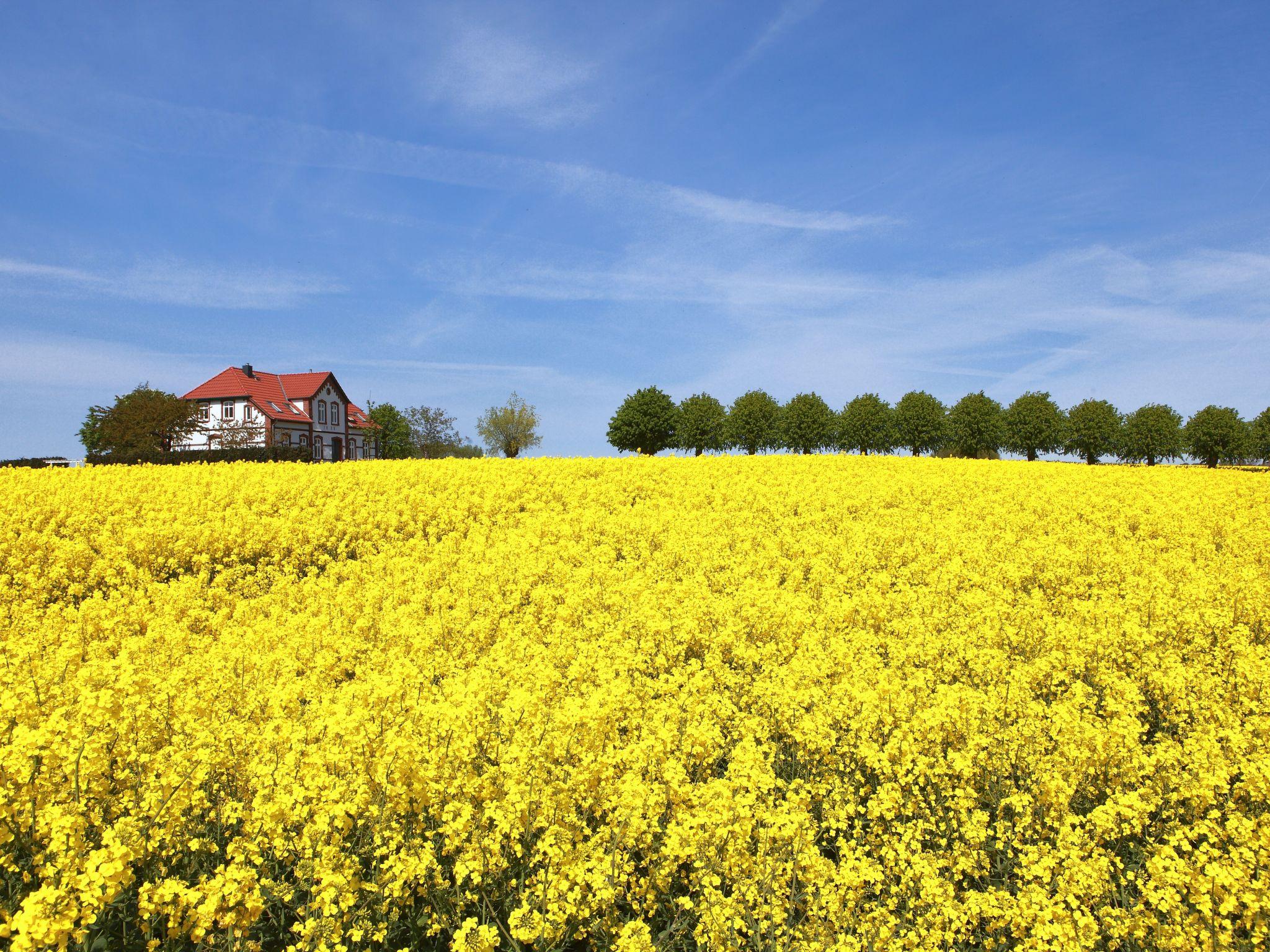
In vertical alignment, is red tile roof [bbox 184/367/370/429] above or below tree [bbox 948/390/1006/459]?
above

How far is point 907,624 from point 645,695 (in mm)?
4002

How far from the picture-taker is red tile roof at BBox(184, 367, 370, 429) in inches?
2594

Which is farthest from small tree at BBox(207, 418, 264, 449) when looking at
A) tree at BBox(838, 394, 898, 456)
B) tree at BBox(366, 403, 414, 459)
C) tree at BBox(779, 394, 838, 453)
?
tree at BBox(838, 394, 898, 456)

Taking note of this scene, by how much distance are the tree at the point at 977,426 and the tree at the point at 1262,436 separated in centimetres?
2971

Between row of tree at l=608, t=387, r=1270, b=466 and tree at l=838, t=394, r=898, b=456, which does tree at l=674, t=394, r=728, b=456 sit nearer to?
row of tree at l=608, t=387, r=1270, b=466

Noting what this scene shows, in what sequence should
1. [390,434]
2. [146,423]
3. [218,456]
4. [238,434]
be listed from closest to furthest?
[218,456] < [146,423] < [238,434] < [390,434]

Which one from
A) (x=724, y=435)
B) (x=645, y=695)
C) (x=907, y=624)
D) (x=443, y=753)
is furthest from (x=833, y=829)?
(x=724, y=435)

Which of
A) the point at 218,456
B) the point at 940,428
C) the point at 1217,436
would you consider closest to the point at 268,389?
the point at 218,456

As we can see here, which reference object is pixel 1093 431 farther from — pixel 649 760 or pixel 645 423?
pixel 649 760

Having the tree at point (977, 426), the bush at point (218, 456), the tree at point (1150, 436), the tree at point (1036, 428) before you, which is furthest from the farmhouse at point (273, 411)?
the tree at point (1150, 436)

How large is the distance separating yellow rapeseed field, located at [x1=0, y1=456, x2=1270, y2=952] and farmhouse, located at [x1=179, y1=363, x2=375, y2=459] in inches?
2188

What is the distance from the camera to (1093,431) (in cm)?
5772

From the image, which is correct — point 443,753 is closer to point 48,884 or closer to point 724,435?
point 48,884

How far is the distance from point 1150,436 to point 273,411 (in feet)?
240
